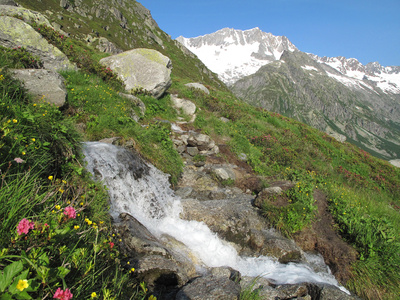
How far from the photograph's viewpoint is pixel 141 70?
15.0 m

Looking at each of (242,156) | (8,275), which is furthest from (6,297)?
(242,156)

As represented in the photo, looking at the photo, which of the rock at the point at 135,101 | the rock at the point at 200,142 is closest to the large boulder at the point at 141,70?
the rock at the point at 135,101

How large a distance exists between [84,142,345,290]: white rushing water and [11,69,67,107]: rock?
7.06 ft

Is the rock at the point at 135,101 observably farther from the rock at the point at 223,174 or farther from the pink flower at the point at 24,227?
the pink flower at the point at 24,227

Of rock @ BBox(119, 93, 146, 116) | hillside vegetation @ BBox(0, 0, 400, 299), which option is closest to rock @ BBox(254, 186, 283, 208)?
hillside vegetation @ BBox(0, 0, 400, 299)

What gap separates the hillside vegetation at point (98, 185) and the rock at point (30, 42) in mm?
1021

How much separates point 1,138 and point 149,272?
115 inches

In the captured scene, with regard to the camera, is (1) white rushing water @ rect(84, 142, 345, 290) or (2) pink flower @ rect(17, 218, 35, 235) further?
(1) white rushing water @ rect(84, 142, 345, 290)

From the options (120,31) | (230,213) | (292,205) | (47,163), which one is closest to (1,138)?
(47,163)

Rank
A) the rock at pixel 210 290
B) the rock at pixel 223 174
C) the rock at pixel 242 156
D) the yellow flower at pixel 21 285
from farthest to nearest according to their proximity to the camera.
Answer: the rock at pixel 242 156 → the rock at pixel 223 174 → the rock at pixel 210 290 → the yellow flower at pixel 21 285

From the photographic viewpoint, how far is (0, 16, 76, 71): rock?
9.61 m

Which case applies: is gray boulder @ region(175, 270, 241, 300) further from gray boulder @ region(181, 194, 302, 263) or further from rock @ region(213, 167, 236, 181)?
rock @ region(213, 167, 236, 181)

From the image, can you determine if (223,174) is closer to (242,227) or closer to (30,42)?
(242,227)

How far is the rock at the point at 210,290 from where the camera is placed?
11.6ft
